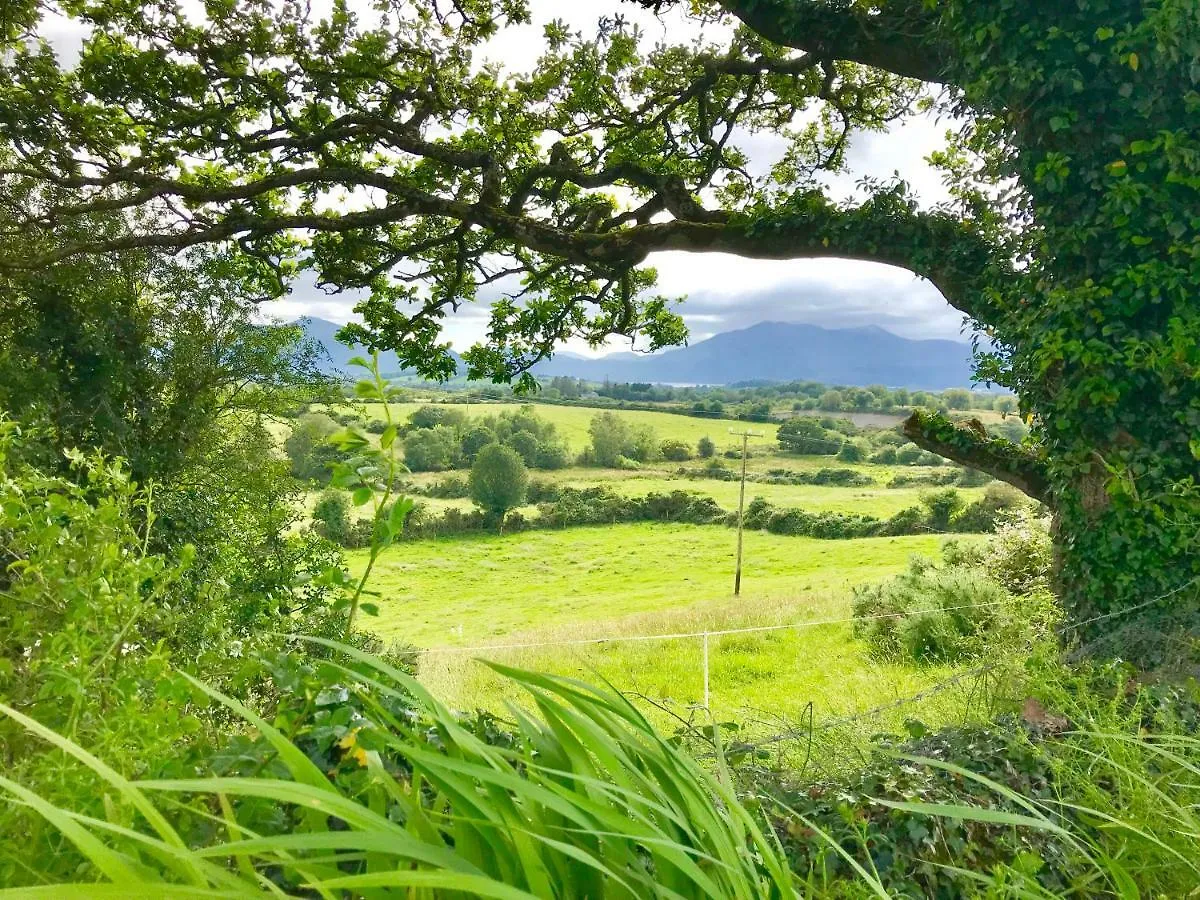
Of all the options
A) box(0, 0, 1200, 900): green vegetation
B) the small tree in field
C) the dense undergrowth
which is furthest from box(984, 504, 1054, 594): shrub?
the small tree in field

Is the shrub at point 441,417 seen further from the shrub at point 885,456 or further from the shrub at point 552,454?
the shrub at point 885,456

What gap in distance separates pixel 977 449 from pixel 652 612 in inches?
947

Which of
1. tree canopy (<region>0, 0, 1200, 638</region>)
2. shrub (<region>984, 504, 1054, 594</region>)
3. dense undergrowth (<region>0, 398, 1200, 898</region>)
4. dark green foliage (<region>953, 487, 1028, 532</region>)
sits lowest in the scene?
dark green foliage (<region>953, 487, 1028, 532</region>)

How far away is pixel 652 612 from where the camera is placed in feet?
93.4

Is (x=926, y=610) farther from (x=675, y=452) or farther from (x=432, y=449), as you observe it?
(x=675, y=452)

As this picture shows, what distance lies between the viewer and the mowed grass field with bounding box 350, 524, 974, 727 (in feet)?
34.6

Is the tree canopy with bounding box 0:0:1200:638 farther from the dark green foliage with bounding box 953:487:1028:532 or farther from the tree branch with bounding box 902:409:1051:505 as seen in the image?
the dark green foliage with bounding box 953:487:1028:532

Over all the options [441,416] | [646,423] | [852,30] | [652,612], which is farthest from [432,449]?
[852,30]

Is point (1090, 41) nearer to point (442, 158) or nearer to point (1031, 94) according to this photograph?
point (1031, 94)

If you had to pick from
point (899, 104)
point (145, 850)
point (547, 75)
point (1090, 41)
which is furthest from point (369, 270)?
point (145, 850)

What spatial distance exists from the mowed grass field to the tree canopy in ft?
7.09

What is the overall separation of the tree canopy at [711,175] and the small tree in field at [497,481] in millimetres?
44823

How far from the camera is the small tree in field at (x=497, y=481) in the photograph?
52.9 metres

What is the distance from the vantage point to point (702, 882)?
29.5 inches
